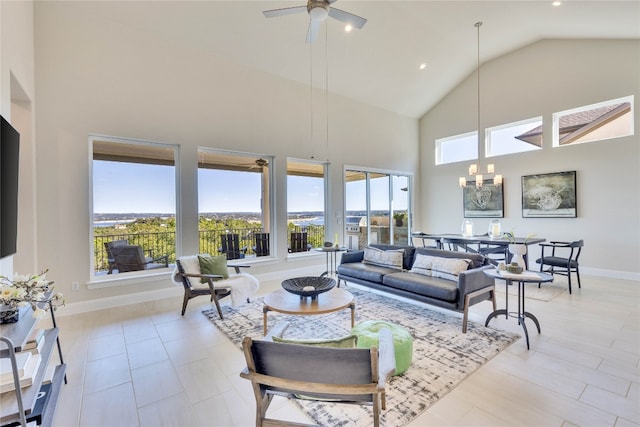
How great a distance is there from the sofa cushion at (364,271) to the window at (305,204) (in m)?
1.68

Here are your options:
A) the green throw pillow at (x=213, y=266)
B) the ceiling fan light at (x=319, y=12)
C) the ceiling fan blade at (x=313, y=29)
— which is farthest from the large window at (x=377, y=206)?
the ceiling fan light at (x=319, y=12)

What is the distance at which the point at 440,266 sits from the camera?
3.80 meters

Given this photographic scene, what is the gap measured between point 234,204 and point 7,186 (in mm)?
3469

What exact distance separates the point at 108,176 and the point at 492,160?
807 centimetres

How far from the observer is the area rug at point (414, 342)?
1.98 metres

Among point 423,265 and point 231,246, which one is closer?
point 423,265

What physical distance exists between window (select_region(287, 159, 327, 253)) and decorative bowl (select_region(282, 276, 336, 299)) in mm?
2732

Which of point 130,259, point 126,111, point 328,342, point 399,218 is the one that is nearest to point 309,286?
point 328,342

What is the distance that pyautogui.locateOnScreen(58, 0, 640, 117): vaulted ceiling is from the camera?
4.25 metres

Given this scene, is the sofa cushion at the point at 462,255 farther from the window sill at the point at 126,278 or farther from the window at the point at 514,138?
the window at the point at 514,138

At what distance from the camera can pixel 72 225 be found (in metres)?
3.94

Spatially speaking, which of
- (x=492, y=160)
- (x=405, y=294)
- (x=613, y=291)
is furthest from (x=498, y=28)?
(x=405, y=294)

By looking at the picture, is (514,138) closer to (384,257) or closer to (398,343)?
(384,257)

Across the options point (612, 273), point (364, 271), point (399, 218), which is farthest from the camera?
point (399, 218)
